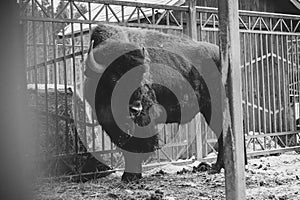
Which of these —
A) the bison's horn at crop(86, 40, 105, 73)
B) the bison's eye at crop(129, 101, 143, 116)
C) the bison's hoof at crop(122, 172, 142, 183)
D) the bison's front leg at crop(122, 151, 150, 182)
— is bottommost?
the bison's hoof at crop(122, 172, 142, 183)

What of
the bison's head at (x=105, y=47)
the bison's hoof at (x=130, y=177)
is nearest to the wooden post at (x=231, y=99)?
the bison's head at (x=105, y=47)

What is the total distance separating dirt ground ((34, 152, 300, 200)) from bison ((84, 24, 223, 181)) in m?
0.43

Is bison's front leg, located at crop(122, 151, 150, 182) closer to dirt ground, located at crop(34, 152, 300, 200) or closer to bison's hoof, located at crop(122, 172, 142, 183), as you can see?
bison's hoof, located at crop(122, 172, 142, 183)

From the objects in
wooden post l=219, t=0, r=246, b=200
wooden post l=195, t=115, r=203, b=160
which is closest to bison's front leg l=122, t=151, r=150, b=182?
wooden post l=195, t=115, r=203, b=160

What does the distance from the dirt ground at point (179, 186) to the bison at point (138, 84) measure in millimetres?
432

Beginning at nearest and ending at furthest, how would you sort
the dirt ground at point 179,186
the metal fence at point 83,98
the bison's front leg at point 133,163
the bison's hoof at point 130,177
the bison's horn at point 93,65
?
the dirt ground at point 179,186 < the bison's horn at point 93,65 < the bison's hoof at point 130,177 < the bison's front leg at point 133,163 < the metal fence at point 83,98

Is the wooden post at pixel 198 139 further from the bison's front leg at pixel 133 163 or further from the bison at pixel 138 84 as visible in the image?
the bison's front leg at pixel 133 163

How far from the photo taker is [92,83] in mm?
6605

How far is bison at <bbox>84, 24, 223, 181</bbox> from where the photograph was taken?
640cm

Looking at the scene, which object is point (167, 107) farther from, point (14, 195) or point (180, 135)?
point (14, 195)

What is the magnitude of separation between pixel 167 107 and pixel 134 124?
31.6 inches

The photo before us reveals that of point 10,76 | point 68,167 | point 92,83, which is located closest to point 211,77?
point 92,83

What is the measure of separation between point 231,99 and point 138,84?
3.18 metres

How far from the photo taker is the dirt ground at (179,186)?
5.29 metres
